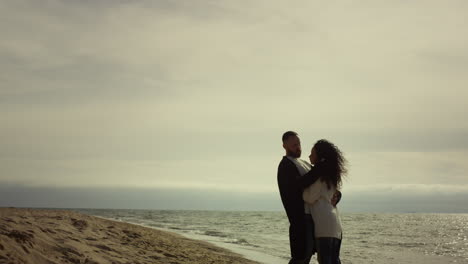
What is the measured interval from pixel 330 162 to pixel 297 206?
→ 774 mm

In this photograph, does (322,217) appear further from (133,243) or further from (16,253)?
(133,243)

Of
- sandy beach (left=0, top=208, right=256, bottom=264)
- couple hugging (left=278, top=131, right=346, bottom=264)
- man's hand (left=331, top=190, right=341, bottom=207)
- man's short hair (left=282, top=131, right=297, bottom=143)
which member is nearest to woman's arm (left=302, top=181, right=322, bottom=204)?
couple hugging (left=278, top=131, right=346, bottom=264)

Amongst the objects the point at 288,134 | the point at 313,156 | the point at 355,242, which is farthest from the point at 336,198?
the point at 355,242

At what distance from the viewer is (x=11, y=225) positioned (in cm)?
814

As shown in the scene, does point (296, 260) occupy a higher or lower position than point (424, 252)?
higher

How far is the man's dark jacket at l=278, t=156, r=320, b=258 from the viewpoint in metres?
5.93

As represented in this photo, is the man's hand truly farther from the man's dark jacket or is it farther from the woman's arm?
the man's dark jacket

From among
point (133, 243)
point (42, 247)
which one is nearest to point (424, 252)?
point (133, 243)

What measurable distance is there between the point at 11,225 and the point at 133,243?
4.62m

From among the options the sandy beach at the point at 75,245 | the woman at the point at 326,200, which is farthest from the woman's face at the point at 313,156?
the sandy beach at the point at 75,245

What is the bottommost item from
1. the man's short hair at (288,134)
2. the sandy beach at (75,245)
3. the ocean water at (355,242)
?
the ocean water at (355,242)

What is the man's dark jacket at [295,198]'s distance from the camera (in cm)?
593

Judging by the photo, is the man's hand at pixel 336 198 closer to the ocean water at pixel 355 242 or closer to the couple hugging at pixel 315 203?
the couple hugging at pixel 315 203

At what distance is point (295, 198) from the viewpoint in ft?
19.8
